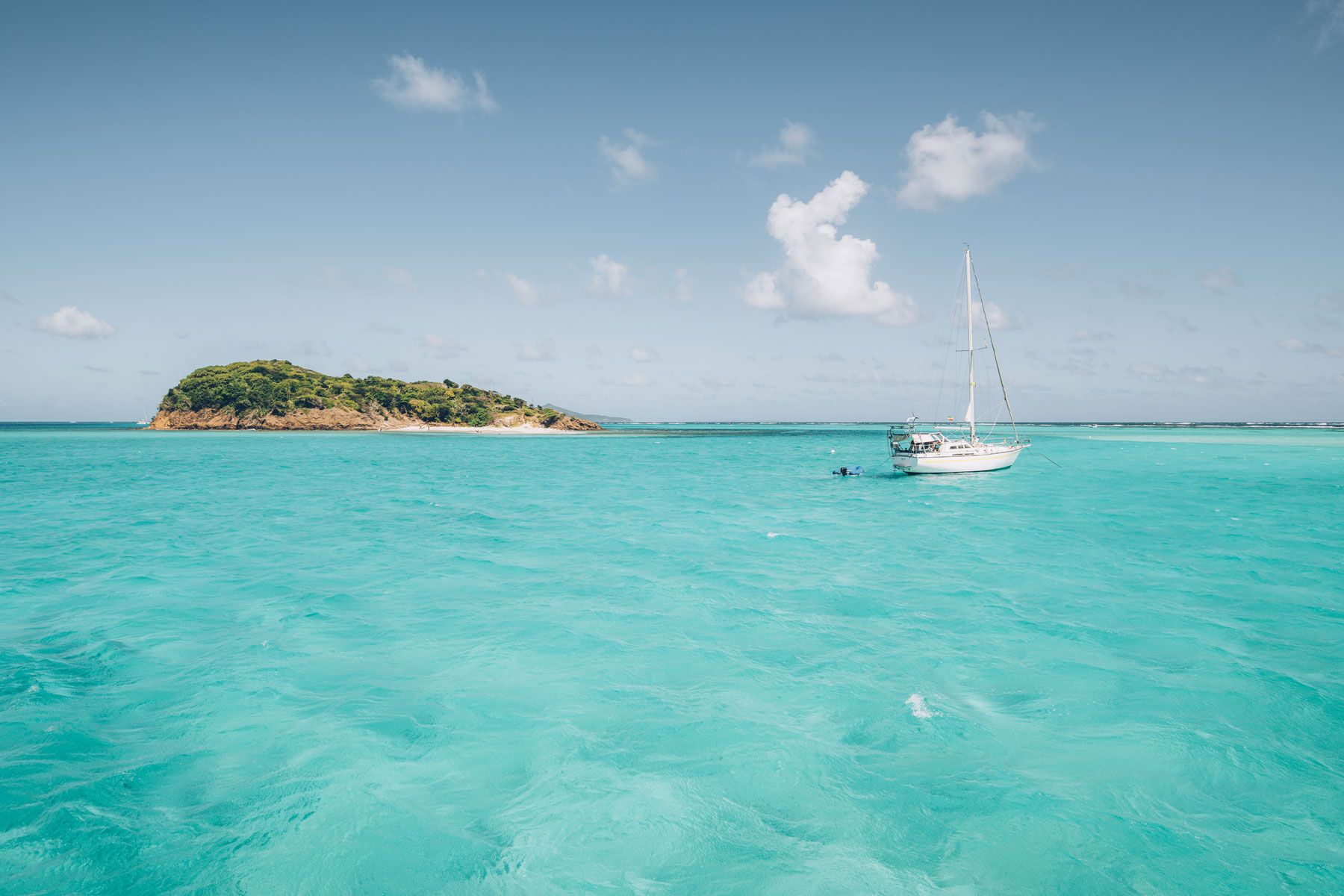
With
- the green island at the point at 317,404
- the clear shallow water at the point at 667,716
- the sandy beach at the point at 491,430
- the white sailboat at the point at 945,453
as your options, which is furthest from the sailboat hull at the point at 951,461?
the green island at the point at 317,404

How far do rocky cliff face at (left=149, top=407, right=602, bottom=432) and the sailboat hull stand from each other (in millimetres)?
143030

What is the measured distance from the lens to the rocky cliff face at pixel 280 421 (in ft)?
472

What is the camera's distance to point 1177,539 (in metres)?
21.1

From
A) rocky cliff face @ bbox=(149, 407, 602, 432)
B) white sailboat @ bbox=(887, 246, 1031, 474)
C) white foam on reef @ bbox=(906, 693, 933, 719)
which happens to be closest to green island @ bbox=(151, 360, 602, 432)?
rocky cliff face @ bbox=(149, 407, 602, 432)

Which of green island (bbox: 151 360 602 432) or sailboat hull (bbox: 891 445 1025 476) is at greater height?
green island (bbox: 151 360 602 432)

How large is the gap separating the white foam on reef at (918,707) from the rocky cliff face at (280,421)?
537 ft

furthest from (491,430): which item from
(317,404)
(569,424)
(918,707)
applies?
(918,707)

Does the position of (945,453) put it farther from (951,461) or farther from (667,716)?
(667,716)

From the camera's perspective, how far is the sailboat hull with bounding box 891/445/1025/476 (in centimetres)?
4175

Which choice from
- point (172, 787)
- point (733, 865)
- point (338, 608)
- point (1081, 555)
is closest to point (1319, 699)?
point (733, 865)

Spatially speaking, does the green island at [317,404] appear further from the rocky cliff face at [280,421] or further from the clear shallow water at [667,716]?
the clear shallow water at [667,716]

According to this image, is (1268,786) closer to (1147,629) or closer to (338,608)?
(1147,629)

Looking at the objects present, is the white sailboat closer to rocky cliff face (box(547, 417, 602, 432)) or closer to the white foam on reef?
the white foam on reef

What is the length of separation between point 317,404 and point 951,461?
151 meters
